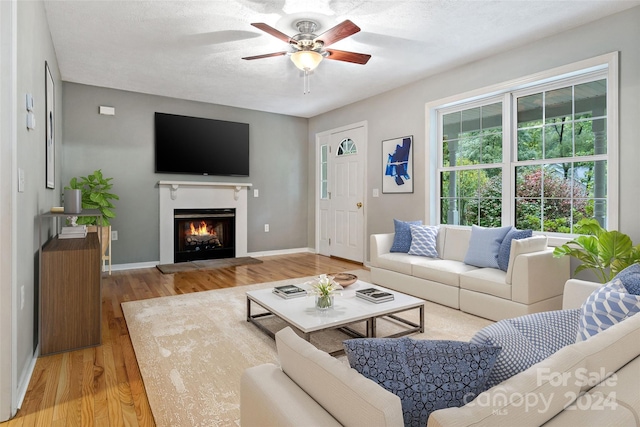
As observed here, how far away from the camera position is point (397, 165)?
5180 mm

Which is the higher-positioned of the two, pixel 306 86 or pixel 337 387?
pixel 306 86

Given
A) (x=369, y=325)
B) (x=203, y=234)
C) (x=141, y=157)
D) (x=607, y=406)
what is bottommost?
(x=369, y=325)

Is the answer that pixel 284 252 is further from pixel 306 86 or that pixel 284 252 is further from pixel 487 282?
pixel 487 282

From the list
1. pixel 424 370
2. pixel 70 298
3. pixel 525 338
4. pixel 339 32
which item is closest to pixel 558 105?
pixel 339 32

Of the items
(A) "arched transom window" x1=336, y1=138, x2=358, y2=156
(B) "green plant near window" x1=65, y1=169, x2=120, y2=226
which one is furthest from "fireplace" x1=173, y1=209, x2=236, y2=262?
(A) "arched transom window" x1=336, y1=138, x2=358, y2=156

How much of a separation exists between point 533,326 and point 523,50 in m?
3.47

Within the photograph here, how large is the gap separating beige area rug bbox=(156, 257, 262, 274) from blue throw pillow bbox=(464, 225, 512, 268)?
3401 millimetres

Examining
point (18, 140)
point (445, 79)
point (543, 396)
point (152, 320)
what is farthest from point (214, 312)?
point (445, 79)

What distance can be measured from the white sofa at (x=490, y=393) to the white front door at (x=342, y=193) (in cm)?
486

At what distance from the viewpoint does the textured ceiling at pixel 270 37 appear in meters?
3.01

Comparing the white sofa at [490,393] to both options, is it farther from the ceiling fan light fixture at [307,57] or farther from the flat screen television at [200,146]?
A: the flat screen television at [200,146]

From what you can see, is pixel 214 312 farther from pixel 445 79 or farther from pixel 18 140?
pixel 445 79

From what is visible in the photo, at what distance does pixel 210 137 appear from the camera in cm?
605

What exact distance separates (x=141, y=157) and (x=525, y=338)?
5.63m
